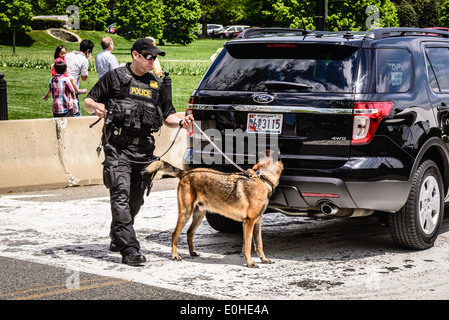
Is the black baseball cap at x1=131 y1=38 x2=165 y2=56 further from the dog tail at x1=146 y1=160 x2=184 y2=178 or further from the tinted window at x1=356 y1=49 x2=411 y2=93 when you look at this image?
the tinted window at x1=356 y1=49 x2=411 y2=93

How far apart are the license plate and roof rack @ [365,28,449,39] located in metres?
1.07

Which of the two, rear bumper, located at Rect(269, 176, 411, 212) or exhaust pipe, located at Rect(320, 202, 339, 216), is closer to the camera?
rear bumper, located at Rect(269, 176, 411, 212)

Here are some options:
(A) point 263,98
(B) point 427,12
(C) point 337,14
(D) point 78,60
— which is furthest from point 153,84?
(B) point 427,12

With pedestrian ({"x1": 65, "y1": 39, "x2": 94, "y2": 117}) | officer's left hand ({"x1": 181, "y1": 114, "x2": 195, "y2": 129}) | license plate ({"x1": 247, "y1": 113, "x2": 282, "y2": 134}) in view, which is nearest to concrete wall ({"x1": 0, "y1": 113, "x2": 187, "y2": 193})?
pedestrian ({"x1": 65, "y1": 39, "x2": 94, "y2": 117})

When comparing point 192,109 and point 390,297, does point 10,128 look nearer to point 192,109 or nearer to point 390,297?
point 192,109

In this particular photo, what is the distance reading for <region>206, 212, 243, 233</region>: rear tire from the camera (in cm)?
771

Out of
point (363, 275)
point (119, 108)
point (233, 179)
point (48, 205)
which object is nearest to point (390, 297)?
point (363, 275)

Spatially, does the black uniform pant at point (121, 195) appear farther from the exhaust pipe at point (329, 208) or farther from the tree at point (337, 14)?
the tree at point (337, 14)

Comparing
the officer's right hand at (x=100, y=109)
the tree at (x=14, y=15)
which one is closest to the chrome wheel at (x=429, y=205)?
the officer's right hand at (x=100, y=109)

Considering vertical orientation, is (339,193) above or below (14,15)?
below

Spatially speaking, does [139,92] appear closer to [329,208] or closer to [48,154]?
[329,208]

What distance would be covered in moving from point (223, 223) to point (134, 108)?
179 cm

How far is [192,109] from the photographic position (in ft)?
22.9

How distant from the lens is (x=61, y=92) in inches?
490
